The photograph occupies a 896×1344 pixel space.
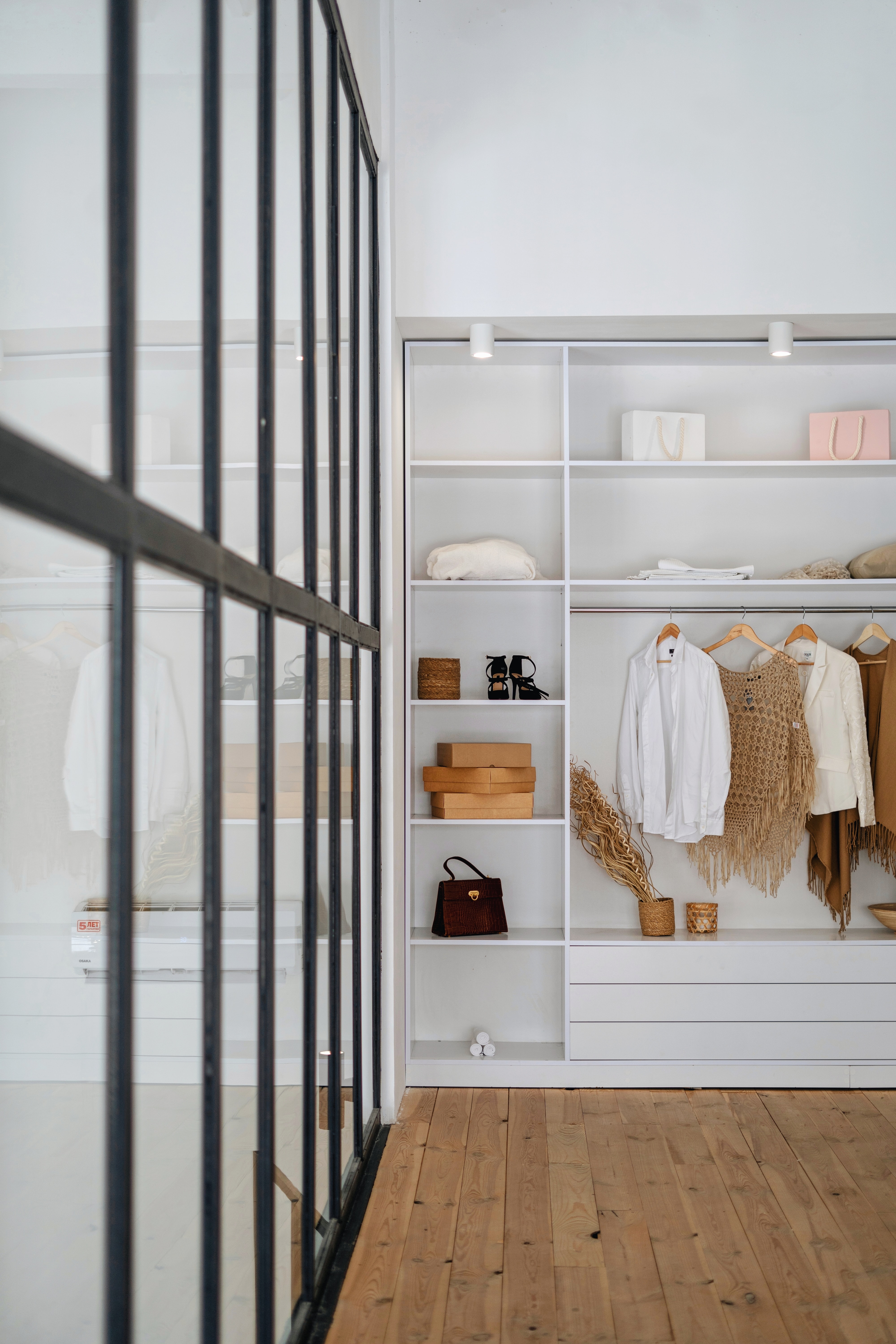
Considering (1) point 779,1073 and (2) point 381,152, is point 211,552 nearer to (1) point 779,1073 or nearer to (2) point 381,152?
(2) point 381,152

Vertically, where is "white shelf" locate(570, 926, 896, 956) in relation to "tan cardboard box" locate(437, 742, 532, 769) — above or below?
below

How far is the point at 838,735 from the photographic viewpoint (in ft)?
11.6

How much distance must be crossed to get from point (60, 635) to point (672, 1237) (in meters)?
2.15

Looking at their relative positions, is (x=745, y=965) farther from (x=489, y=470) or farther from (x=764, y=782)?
(x=489, y=470)

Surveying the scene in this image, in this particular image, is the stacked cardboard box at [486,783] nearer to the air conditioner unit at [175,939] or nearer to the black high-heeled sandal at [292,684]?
the black high-heeled sandal at [292,684]

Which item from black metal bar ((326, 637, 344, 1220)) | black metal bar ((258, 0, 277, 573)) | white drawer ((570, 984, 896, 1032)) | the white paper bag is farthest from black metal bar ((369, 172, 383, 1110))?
black metal bar ((258, 0, 277, 573))

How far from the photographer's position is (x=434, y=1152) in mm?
2861

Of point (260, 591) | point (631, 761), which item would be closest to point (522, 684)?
point (631, 761)

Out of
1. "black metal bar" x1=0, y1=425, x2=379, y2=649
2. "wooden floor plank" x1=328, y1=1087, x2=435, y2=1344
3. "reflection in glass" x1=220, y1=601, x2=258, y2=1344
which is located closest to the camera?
"black metal bar" x1=0, y1=425, x2=379, y2=649

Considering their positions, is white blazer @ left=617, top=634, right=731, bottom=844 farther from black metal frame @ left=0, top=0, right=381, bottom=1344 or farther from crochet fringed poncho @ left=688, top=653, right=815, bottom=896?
black metal frame @ left=0, top=0, right=381, bottom=1344

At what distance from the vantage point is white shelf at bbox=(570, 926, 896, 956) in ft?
11.0

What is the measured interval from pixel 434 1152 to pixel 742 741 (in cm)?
171

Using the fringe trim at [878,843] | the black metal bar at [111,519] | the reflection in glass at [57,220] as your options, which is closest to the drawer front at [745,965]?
the fringe trim at [878,843]

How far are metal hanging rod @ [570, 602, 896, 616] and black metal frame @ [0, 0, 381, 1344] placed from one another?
1077mm
